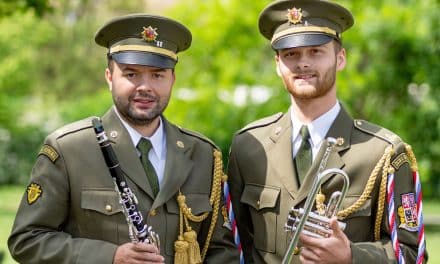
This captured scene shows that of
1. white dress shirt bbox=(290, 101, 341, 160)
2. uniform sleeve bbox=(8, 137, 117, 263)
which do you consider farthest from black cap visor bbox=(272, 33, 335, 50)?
uniform sleeve bbox=(8, 137, 117, 263)

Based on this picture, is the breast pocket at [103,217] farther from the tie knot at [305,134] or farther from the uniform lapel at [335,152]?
the tie knot at [305,134]

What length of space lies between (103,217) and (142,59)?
2.63ft

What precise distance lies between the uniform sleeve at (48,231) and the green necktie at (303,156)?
1047mm

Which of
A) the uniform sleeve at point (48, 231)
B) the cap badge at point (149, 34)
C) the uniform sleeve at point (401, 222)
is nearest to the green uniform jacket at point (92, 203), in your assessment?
the uniform sleeve at point (48, 231)

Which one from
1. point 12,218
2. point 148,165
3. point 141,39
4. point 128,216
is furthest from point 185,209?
point 12,218

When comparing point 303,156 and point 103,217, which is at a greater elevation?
point 303,156

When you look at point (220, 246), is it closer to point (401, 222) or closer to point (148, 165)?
point (148, 165)

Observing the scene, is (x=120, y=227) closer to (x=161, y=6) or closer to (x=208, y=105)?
(x=208, y=105)

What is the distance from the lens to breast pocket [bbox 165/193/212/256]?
5.04 metres

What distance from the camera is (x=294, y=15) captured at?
5262 millimetres

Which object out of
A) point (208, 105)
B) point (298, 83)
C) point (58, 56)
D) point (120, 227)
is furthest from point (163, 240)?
point (58, 56)

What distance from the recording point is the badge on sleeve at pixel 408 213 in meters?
5.02

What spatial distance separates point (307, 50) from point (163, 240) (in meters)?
1.21

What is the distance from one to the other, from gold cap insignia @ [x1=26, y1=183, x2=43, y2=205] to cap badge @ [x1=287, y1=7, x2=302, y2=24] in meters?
1.57
